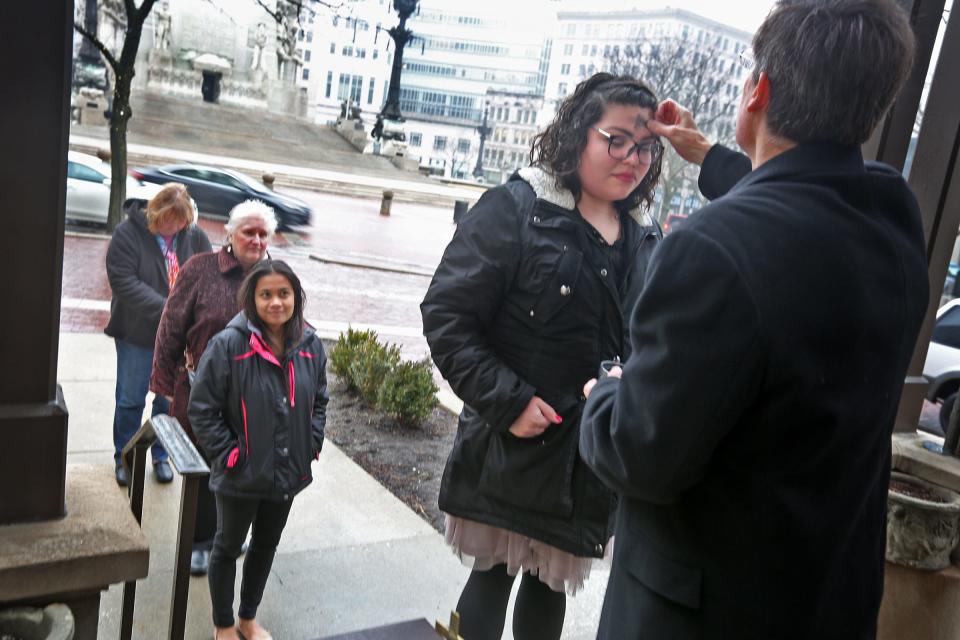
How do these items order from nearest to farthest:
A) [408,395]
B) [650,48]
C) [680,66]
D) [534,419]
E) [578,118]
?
[534,419]
[578,118]
[408,395]
[680,66]
[650,48]

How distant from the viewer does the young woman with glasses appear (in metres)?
2.00

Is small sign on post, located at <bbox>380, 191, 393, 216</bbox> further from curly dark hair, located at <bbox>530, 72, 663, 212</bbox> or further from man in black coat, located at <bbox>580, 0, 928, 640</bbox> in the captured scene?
man in black coat, located at <bbox>580, 0, 928, 640</bbox>

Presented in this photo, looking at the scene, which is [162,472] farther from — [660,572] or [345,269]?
[345,269]

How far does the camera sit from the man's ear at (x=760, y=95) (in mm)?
1249

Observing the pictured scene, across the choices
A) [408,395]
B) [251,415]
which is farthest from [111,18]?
[251,415]

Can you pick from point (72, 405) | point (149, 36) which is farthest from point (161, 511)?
point (149, 36)

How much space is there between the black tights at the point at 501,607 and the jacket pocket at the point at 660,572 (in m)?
0.89

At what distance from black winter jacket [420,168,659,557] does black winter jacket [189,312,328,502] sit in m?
0.86

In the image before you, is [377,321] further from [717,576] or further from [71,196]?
[717,576]

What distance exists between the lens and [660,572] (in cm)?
131

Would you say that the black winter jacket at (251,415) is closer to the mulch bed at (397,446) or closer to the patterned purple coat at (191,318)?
the patterned purple coat at (191,318)

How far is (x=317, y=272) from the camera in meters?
12.3

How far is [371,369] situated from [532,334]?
410 centimetres

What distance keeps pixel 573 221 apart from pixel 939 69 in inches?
69.6
